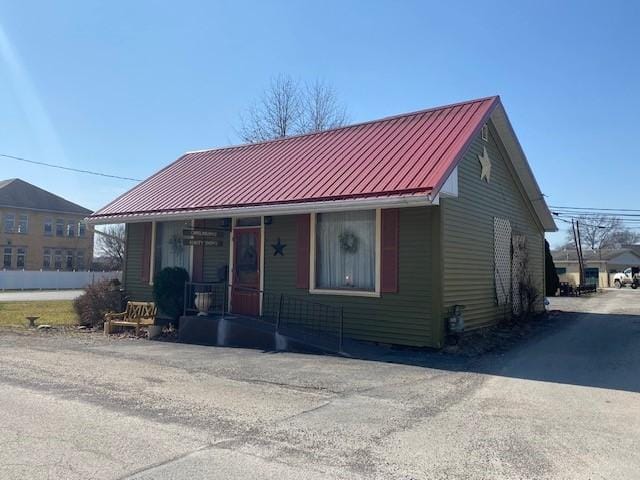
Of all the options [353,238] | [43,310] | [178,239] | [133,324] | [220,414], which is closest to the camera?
[220,414]

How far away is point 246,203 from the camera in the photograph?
40.5ft

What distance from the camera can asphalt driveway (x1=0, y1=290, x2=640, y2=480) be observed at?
4449 millimetres

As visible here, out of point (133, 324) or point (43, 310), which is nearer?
point (133, 324)

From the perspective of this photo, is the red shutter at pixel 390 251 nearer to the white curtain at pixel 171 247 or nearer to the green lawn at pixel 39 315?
the white curtain at pixel 171 247

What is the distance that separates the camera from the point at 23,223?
5156cm

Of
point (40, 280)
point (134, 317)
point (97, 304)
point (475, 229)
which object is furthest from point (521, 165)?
point (40, 280)

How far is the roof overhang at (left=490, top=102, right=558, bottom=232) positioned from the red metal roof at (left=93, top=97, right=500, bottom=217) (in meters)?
0.97

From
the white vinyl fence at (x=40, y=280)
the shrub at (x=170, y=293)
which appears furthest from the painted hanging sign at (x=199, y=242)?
the white vinyl fence at (x=40, y=280)

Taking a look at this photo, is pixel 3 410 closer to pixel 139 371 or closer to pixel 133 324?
pixel 139 371

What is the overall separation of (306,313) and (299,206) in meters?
2.53

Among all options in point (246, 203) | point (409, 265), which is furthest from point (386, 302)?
point (246, 203)

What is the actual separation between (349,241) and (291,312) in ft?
7.29

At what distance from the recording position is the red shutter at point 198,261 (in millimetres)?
14219

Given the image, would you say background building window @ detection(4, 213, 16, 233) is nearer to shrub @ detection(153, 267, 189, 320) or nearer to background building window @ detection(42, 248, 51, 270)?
background building window @ detection(42, 248, 51, 270)
